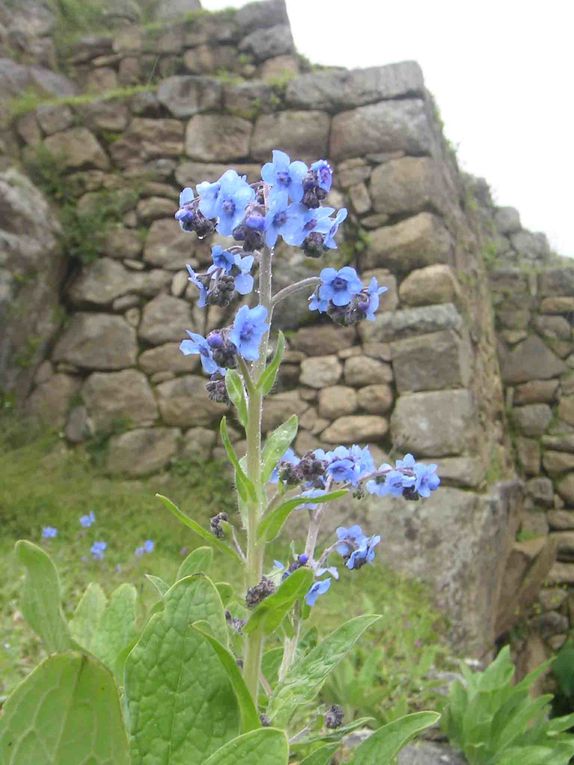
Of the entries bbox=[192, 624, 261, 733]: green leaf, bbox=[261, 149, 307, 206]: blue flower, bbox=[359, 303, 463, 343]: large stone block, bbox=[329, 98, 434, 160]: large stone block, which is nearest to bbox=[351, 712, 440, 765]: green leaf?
bbox=[192, 624, 261, 733]: green leaf

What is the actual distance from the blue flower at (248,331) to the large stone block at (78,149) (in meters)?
4.13

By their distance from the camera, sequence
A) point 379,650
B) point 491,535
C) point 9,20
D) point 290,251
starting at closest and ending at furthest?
point 379,650
point 491,535
point 290,251
point 9,20

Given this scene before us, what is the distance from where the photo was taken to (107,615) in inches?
45.1

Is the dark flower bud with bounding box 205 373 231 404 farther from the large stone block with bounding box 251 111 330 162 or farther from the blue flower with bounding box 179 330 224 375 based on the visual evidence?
the large stone block with bounding box 251 111 330 162

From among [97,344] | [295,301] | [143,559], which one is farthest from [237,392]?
[97,344]

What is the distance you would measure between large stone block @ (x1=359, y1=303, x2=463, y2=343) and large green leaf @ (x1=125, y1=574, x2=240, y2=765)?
3466mm

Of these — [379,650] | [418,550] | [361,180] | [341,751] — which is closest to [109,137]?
[361,180]

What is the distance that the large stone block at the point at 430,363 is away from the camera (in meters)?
4.06

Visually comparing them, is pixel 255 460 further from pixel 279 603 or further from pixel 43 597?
pixel 43 597

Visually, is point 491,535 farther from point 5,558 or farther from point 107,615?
point 107,615

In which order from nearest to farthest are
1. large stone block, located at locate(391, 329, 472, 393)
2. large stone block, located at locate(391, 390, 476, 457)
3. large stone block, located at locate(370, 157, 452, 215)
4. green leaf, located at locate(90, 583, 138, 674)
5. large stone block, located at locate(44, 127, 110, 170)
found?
1. green leaf, located at locate(90, 583, 138, 674)
2. large stone block, located at locate(391, 390, 476, 457)
3. large stone block, located at locate(391, 329, 472, 393)
4. large stone block, located at locate(370, 157, 452, 215)
5. large stone block, located at locate(44, 127, 110, 170)

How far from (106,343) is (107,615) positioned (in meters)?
3.50

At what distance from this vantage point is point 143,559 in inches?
135

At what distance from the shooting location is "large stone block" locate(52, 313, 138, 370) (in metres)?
4.45
